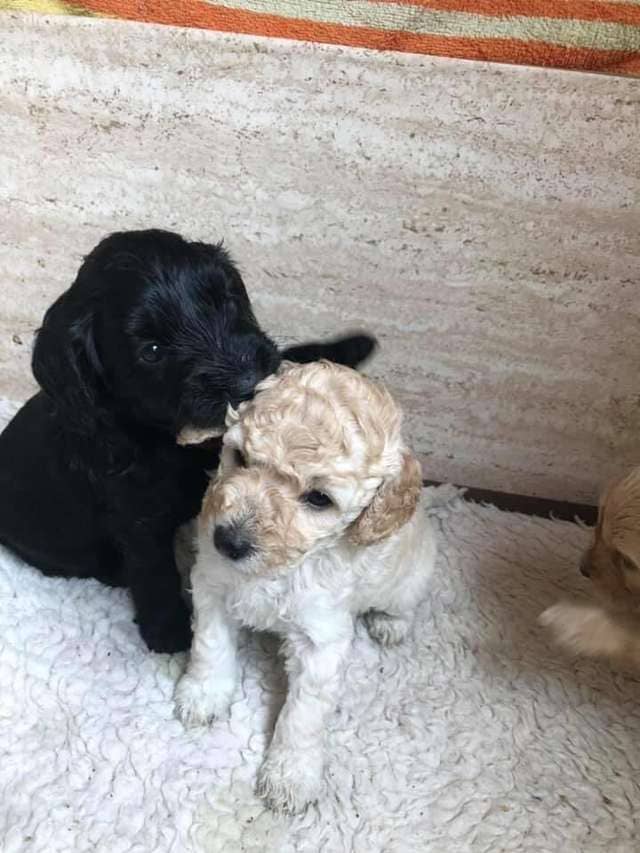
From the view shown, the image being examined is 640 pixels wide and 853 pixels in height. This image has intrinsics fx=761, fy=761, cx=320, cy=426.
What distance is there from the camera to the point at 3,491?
5.50 feet

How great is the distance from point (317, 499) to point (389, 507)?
12cm

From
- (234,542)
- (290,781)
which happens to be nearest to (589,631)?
(290,781)

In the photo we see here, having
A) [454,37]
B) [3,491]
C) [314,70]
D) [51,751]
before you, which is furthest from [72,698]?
[454,37]

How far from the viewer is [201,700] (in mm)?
1650

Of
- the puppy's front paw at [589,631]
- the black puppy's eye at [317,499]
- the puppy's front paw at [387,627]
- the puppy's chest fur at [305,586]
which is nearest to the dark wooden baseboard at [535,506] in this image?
the puppy's front paw at [387,627]

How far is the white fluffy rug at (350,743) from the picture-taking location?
60.5 inches

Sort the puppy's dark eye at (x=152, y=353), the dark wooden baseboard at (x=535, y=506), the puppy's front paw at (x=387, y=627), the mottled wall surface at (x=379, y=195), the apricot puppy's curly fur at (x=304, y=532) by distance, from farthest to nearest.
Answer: the dark wooden baseboard at (x=535, y=506) → the puppy's front paw at (x=387, y=627) → the mottled wall surface at (x=379, y=195) → the puppy's dark eye at (x=152, y=353) → the apricot puppy's curly fur at (x=304, y=532)

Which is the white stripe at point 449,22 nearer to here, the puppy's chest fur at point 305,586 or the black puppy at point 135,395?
the black puppy at point 135,395

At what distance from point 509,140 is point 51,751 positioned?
1601mm

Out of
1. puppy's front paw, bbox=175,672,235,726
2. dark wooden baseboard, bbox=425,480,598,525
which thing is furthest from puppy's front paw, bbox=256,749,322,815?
dark wooden baseboard, bbox=425,480,598,525

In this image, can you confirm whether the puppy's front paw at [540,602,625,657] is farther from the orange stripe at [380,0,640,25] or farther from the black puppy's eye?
the orange stripe at [380,0,640,25]

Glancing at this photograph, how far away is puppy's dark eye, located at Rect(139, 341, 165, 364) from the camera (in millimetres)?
1294

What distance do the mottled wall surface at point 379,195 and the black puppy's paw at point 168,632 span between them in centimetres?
76

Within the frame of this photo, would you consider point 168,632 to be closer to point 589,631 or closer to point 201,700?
point 201,700
